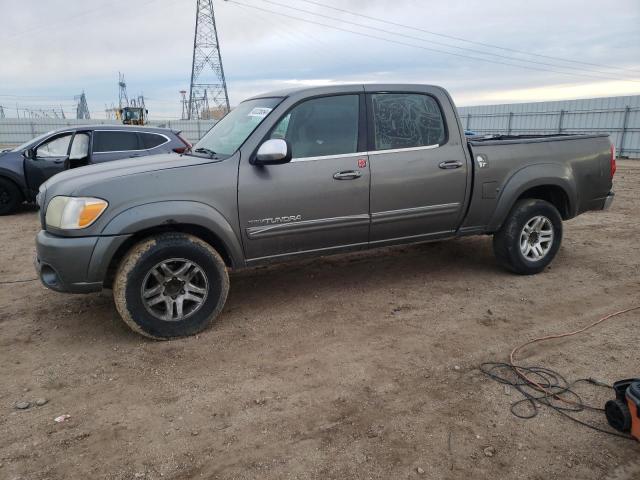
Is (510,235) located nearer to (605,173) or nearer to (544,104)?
(605,173)

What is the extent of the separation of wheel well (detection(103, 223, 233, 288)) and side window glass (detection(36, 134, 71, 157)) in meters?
6.06

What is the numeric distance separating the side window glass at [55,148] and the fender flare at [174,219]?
6.26m

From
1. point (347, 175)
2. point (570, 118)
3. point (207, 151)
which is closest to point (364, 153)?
point (347, 175)

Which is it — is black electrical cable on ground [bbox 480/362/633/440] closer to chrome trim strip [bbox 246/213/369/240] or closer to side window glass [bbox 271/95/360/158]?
chrome trim strip [bbox 246/213/369/240]

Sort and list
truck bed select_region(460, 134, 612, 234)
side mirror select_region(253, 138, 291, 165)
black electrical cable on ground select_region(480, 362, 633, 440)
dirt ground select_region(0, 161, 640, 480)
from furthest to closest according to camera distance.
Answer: truck bed select_region(460, 134, 612, 234), side mirror select_region(253, 138, 291, 165), black electrical cable on ground select_region(480, 362, 633, 440), dirt ground select_region(0, 161, 640, 480)

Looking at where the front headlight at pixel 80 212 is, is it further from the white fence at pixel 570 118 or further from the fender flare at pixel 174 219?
the white fence at pixel 570 118

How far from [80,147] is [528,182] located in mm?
7389

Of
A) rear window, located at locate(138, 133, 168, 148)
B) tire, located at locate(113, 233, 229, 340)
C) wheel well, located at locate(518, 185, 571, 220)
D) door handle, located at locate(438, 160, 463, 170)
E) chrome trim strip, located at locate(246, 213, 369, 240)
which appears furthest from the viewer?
rear window, located at locate(138, 133, 168, 148)

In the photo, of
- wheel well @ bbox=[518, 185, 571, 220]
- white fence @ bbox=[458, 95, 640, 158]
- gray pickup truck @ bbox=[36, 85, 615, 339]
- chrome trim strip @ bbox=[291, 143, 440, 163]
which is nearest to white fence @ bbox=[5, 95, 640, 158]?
white fence @ bbox=[458, 95, 640, 158]

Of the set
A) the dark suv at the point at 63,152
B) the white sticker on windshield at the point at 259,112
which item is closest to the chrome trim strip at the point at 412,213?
the white sticker on windshield at the point at 259,112

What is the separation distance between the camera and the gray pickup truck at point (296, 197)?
3545mm

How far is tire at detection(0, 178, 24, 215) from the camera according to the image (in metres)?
8.83

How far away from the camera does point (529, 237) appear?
512cm

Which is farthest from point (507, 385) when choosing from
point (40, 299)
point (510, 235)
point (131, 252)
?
point (40, 299)
